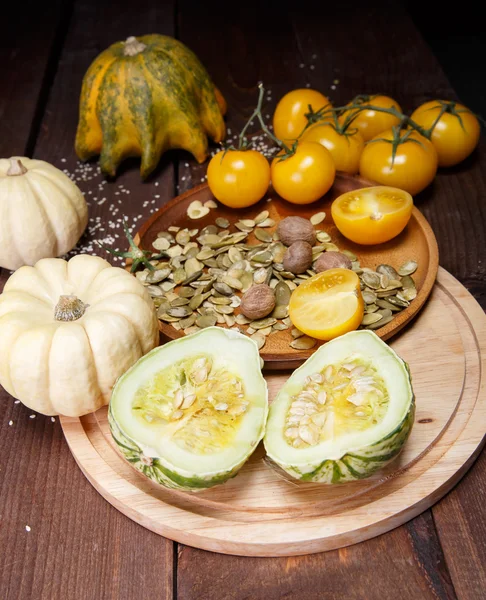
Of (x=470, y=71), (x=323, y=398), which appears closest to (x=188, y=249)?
(x=323, y=398)

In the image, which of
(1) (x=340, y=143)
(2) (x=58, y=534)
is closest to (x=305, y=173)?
(1) (x=340, y=143)

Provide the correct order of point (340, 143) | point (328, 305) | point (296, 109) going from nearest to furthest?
point (328, 305) < point (340, 143) < point (296, 109)

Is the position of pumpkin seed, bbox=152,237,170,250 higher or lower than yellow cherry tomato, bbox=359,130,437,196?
lower

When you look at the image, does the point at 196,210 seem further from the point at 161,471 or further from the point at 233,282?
the point at 161,471

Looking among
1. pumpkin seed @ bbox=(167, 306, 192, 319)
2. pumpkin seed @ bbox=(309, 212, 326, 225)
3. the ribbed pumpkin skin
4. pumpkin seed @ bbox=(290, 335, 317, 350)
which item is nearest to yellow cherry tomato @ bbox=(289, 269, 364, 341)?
pumpkin seed @ bbox=(290, 335, 317, 350)

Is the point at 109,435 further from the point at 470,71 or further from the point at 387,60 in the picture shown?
the point at 470,71

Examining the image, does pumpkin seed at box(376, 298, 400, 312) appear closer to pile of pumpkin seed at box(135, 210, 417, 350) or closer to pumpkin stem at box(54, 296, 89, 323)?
pile of pumpkin seed at box(135, 210, 417, 350)
